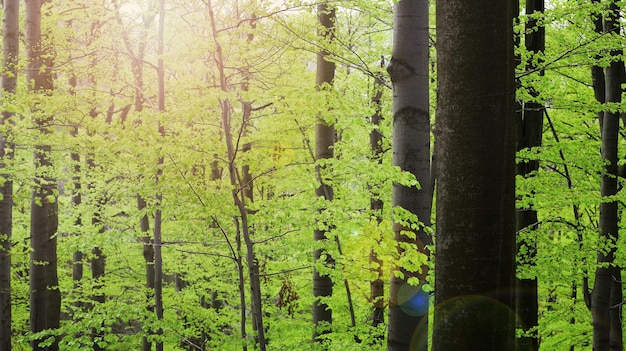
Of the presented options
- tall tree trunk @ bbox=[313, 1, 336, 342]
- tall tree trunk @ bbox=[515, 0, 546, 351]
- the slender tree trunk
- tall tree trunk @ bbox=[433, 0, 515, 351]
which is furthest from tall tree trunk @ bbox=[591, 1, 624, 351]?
tall tree trunk @ bbox=[433, 0, 515, 351]

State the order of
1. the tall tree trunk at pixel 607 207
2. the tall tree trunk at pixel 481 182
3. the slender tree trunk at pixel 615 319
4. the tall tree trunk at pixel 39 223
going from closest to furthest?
1. the tall tree trunk at pixel 481 182
2. the tall tree trunk at pixel 607 207
3. the tall tree trunk at pixel 39 223
4. the slender tree trunk at pixel 615 319

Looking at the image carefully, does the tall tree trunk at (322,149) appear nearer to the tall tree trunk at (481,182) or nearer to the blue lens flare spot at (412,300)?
the blue lens flare spot at (412,300)

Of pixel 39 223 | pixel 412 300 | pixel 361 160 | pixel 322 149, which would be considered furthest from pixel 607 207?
pixel 39 223

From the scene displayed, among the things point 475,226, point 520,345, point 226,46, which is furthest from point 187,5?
point 520,345

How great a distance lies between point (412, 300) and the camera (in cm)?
432

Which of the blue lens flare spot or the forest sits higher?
the forest

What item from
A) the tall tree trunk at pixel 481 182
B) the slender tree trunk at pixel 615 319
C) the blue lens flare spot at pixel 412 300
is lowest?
the slender tree trunk at pixel 615 319

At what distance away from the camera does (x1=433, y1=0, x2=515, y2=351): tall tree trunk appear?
83.8 inches

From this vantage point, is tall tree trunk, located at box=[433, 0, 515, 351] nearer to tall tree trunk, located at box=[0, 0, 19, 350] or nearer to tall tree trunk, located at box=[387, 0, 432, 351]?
tall tree trunk, located at box=[387, 0, 432, 351]

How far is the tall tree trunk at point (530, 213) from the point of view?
25.5 feet

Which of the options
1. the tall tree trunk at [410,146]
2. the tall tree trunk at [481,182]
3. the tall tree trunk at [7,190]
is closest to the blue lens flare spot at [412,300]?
the tall tree trunk at [410,146]

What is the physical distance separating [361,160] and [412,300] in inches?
94.2

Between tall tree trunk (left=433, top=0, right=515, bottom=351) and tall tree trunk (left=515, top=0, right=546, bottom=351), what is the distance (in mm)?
5975

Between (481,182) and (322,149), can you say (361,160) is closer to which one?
(322,149)
